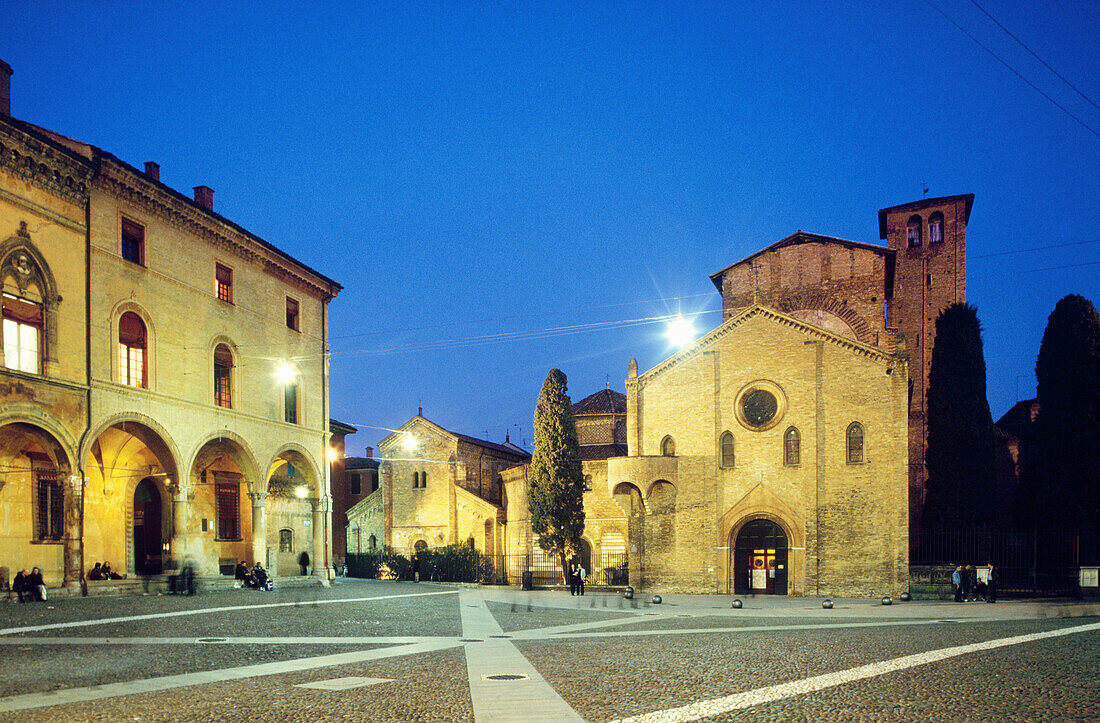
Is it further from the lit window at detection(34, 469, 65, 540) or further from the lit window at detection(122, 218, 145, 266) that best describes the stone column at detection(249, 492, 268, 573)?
the lit window at detection(122, 218, 145, 266)

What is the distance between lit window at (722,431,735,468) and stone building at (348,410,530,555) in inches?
610

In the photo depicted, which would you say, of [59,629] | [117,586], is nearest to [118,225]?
[117,586]

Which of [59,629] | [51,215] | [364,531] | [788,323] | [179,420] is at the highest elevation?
[51,215]

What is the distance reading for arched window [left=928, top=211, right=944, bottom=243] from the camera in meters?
43.9

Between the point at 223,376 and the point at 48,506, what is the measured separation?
266 inches

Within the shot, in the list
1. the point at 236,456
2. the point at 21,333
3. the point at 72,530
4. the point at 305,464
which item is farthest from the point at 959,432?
the point at 21,333

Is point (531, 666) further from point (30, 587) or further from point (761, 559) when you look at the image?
point (761, 559)

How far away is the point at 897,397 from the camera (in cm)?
2825

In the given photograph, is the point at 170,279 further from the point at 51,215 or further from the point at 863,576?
the point at 863,576

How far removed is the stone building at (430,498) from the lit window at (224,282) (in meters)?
18.1

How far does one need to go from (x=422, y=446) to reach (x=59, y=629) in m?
30.2

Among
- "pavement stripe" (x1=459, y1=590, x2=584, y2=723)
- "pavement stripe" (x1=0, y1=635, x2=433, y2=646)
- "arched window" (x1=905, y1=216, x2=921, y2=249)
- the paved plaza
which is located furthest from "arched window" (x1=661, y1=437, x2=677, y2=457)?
"arched window" (x1=905, y1=216, x2=921, y2=249)

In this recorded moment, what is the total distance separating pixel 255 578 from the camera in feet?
88.9

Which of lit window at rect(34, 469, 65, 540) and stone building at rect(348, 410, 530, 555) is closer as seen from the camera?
lit window at rect(34, 469, 65, 540)
